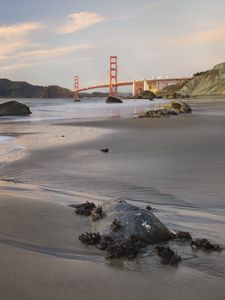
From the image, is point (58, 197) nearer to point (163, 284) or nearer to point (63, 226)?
point (63, 226)

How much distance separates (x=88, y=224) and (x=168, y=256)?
3.89ft

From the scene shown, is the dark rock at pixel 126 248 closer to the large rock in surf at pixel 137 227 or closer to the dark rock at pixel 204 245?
the large rock in surf at pixel 137 227

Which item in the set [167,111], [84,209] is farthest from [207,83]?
[84,209]

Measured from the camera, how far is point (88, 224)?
4.24 m

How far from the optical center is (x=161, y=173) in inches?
277

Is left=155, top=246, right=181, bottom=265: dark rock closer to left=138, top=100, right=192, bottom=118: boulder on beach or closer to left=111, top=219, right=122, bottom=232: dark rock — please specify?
left=111, top=219, right=122, bottom=232: dark rock

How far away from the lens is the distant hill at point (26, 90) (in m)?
178

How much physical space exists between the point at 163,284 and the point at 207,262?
1.79 ft

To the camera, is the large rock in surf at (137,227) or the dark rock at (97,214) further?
the dark rock at (97,214)

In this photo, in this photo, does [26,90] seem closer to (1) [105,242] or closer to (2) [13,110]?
(2) [13,110]

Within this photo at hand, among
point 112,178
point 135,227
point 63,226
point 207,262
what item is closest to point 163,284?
point 207,262

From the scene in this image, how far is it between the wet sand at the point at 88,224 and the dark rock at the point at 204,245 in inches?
3.2

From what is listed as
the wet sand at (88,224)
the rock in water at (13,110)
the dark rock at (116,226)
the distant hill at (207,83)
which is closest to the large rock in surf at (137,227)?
the dark rock at (116,226)

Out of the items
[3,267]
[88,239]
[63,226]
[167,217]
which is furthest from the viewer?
[167,217]
